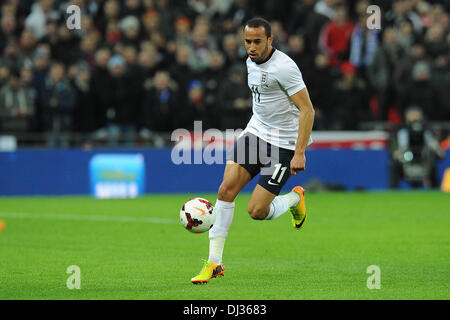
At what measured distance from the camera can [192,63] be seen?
20.3m

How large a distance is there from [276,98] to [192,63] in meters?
11.4

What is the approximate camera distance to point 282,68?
8.80 meters

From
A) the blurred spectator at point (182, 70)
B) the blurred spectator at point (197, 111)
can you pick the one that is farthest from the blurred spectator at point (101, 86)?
the blurred spectator at point (197, 111)

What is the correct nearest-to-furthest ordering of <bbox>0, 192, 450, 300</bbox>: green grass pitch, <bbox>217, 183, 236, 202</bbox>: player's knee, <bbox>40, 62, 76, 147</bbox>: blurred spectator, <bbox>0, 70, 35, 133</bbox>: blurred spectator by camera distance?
<bbox>0, 192, 450, 300</bbox>: green grass pitch → <bbox>217, 183, 236, 202</bbox>: player's knee → <bbox>0, 70, 35, 133</bbox>: blurred spectator → <bbox>40, 62, 76, 147</bbox>: blurred spectator

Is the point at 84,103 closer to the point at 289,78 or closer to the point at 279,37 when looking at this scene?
the point at 279,37

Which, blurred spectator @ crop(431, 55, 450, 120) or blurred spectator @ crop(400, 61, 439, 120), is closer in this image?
blurred spectator @ crop(400, 61, 439, 120)

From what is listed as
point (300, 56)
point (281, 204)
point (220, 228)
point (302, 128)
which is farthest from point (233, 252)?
point (300, 56)

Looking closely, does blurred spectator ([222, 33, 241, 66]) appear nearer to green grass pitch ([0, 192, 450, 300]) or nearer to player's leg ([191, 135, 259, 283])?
A: green grass pitch ([0, 192, 450, 300])

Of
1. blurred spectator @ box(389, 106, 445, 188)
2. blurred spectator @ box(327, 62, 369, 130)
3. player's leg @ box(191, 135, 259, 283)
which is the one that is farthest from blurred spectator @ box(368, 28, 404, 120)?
player's leg @ box(191, 135, 259, 283)

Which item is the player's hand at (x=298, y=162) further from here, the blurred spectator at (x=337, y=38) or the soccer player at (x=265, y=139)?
the blurred spectator at (x=337, y=38)

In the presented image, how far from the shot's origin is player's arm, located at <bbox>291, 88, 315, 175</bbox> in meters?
8.65

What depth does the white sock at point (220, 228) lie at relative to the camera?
882cm

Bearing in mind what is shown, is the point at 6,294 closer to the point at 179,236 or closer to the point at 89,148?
the point at 179,236

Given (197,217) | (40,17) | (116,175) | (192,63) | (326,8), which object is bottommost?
(116,175)
